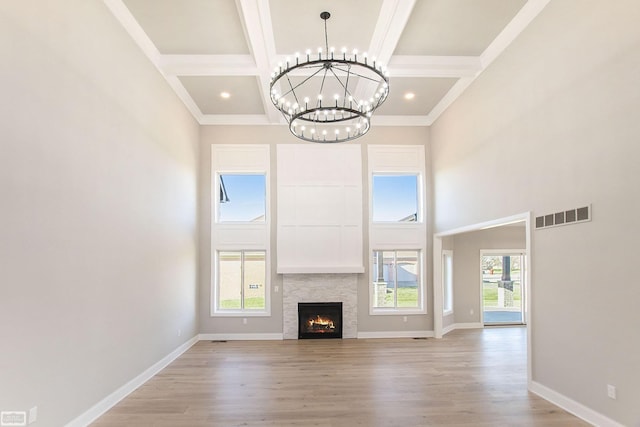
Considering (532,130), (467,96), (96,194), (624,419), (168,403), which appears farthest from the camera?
(467,96)

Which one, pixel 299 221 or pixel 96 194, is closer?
pixel 96 194

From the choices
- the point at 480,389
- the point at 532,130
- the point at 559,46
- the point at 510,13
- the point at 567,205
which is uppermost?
the point at 510,13

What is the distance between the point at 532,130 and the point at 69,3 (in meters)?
5.36

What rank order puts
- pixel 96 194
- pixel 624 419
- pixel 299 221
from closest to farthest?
pixel 624 419 → pixel 96 194 → pixel 299 221

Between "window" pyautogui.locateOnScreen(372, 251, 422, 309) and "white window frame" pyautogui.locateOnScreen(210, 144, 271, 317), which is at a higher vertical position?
"white window frame" pyautogui.locateOnScreen(210, 144, 271, 317)

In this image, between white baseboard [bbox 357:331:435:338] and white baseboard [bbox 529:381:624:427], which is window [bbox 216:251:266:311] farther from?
white baseboard [bbox 529:381:624:427]

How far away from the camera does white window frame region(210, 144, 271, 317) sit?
873 centimetres

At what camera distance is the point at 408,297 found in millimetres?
9055

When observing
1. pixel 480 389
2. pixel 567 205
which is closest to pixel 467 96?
pixel 567 205

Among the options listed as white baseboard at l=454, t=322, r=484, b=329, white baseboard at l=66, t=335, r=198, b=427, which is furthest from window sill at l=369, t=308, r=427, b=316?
white baseboard at l=66, t=335, r=198, b=427

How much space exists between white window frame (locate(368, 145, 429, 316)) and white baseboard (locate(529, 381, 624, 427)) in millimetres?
3937

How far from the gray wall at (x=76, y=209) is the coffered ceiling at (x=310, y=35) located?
1.63ft

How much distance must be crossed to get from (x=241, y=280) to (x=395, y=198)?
A: 12.8ft

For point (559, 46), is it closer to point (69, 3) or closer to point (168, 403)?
point (69, 3)
